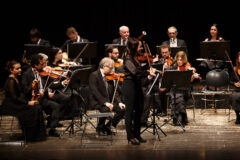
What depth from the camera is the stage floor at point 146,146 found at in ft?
16.1

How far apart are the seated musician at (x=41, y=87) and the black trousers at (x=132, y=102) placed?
4.05 feet

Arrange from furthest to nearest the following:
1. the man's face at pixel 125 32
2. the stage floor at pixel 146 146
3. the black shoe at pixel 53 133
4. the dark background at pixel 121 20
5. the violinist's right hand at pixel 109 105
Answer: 1. the dark background at pixel 121 20
2. the man's face at pixel 125 32
3. the black shoe at pixel 53 133
4. the violinist's right hand at pixel 109 105
5. the stage floor at pixel 146 146

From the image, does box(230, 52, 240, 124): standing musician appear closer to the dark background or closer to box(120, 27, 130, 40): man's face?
box(120, 27, 130, 40): man's face

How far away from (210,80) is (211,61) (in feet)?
2.15

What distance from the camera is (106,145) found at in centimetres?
540

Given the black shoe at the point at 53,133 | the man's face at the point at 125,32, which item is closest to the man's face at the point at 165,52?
the man's face at the point at 125,32

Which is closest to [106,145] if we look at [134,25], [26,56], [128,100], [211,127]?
[128,100]

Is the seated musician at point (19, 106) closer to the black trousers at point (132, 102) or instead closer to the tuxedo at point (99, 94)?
the tuxedo at point (99, 94)

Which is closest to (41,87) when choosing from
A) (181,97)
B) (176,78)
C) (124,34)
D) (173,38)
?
(176,78)

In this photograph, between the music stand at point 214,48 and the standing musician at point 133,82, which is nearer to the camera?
the standing musician at point 133,82

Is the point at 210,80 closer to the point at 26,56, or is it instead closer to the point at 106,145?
the point at 106,145

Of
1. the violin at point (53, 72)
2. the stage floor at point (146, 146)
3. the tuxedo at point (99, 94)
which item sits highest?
the violin at point (53, 72)

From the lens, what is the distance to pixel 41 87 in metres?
5.95

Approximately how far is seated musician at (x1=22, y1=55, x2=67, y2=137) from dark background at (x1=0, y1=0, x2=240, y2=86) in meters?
3.91
